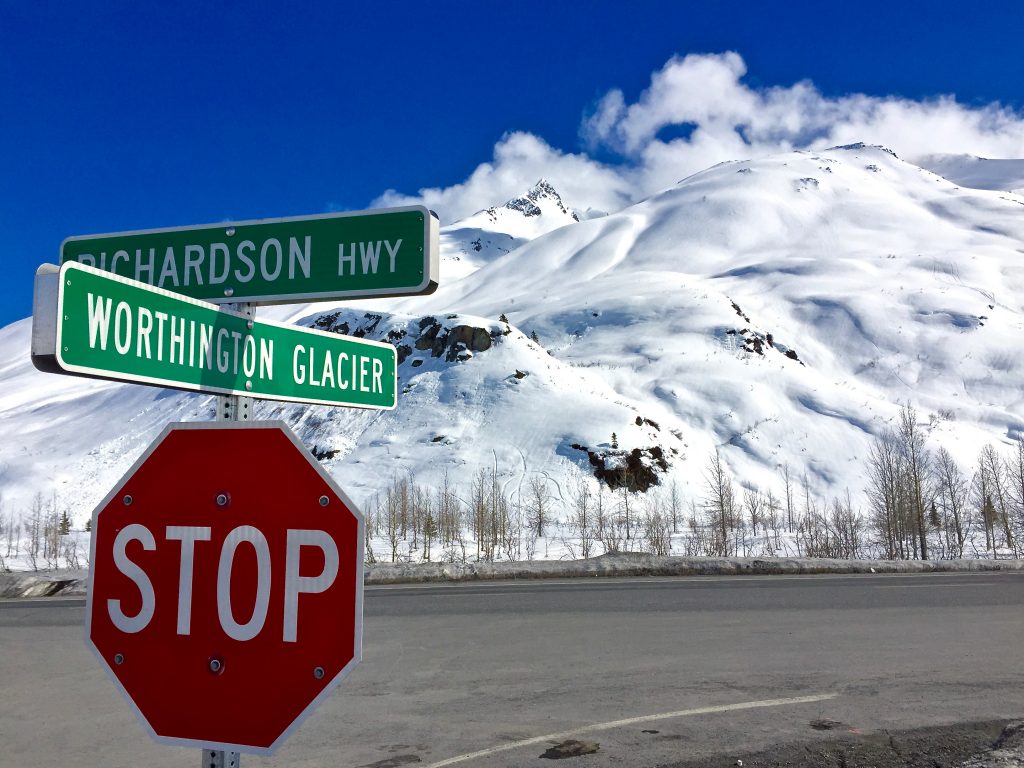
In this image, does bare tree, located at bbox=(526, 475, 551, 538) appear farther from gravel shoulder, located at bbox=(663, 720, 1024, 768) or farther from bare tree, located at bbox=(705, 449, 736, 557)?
gravel shoulder, located at bbox=(663, 720, 1024, 768)

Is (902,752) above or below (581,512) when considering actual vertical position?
below

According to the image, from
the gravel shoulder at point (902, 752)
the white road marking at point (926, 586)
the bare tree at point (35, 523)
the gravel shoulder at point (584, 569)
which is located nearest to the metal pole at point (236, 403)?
the gravel shoulder at point (902, 752)

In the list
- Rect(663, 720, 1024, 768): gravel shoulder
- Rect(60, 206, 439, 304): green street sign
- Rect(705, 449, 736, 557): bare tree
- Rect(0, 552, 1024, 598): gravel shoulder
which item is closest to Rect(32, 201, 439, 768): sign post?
Rect(60, 206, 439, 304): green street sign

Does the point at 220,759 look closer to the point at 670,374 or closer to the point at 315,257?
the point at 315,257

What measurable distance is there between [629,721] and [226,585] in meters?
4.53

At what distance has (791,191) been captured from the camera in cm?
16188

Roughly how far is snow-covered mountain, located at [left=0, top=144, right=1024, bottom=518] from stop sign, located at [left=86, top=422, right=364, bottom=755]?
4293 centimetres

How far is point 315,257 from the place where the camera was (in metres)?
3.30

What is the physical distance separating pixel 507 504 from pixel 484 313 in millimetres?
60974

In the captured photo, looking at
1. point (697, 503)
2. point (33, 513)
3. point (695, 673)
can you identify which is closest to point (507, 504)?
point (697, 503)

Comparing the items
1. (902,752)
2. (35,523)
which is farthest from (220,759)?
→ (35,523)

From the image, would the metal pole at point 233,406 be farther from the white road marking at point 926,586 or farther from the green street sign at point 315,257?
the white road marking at point 926,586

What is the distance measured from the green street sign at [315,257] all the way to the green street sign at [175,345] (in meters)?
0.19

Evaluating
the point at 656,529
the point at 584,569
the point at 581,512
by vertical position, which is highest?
the point at 581,512
